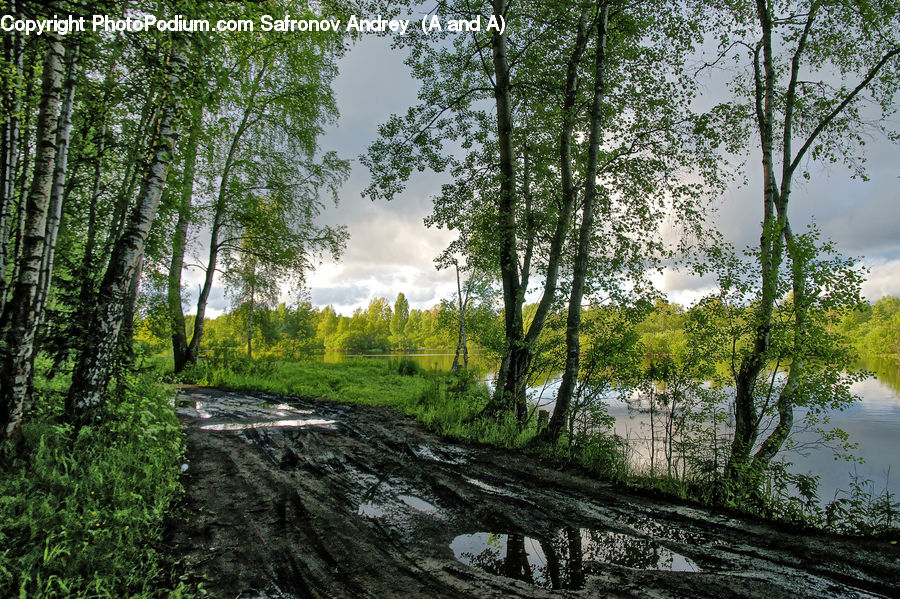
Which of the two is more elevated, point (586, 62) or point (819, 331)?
point (586, 62)

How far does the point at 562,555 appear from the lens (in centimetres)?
345

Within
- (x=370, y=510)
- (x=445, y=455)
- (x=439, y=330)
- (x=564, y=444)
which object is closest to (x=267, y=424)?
(x=445, y=455)

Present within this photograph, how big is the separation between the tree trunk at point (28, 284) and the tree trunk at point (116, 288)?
0.48 meters

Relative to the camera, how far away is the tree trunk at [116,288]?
4691mm

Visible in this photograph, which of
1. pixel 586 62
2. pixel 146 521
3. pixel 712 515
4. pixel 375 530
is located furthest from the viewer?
pixel 586 62

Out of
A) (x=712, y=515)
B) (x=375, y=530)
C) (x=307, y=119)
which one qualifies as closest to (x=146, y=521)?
(x=375, y=530)

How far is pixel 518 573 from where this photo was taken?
10.4ft

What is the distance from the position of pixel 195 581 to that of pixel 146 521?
948 mm

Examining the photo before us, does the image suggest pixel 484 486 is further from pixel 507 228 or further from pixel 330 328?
pixel 330 328

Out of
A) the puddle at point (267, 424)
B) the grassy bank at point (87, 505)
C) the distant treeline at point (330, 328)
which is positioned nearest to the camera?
the grassy bank at point (87, 505)

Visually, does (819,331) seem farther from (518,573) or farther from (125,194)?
(125,194)

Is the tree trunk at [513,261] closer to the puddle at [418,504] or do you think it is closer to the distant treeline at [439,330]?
the distant treeline at [439,330]

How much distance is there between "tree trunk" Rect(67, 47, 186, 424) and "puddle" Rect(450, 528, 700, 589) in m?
4.49

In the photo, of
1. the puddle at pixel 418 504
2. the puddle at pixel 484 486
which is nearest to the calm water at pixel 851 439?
the puddle at pixel 484 486
